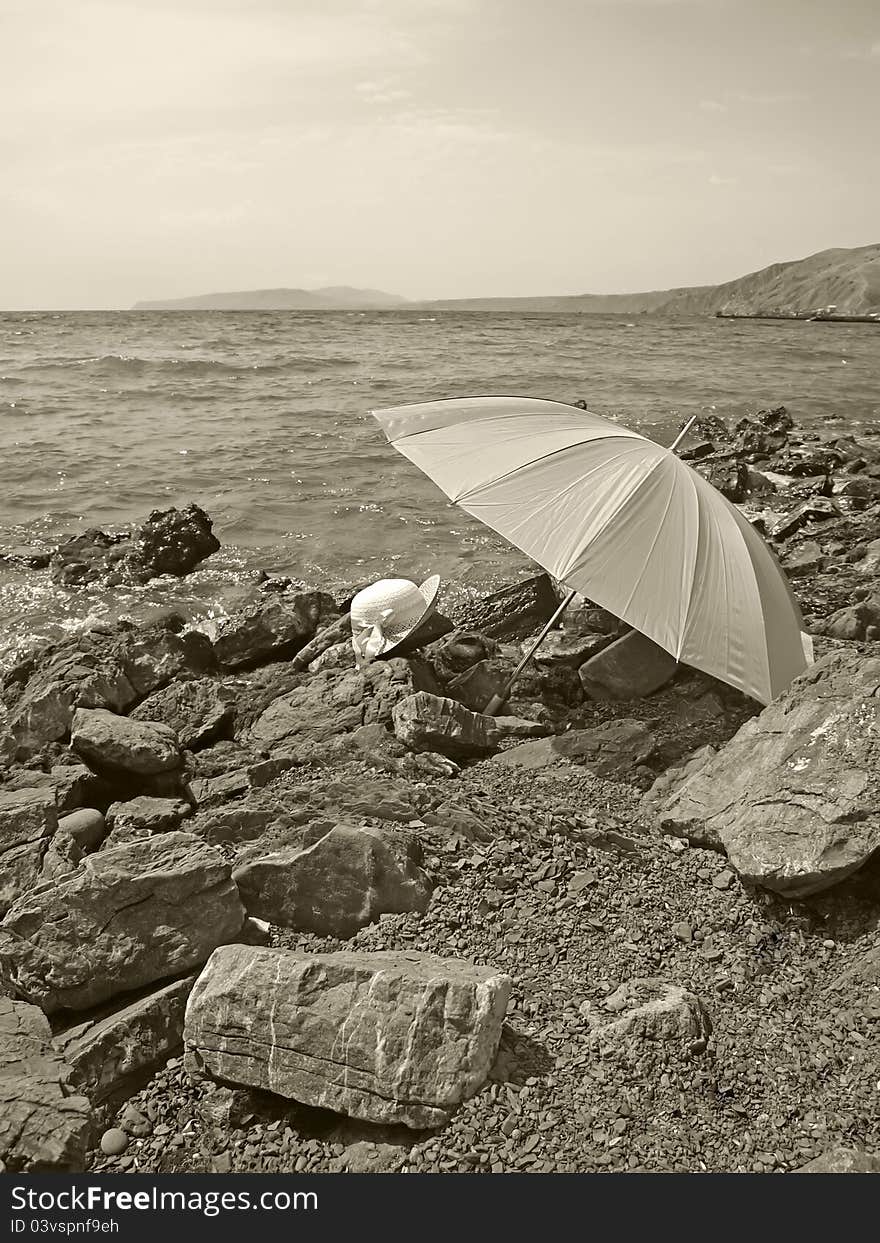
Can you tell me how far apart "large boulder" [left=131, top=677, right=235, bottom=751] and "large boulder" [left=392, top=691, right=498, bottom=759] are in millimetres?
1320

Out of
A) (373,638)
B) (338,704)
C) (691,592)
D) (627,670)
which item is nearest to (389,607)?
(373,638)

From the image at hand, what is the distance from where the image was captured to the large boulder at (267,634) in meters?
7.74

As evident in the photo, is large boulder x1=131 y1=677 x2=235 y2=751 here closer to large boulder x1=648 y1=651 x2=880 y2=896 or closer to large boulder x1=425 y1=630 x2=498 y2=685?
large boulder x1=425 y1=630 x2=498 y2=685

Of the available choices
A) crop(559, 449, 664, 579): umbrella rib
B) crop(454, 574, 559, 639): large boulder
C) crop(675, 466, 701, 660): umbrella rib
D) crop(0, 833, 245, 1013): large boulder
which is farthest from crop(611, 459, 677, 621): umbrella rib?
crop(0, 833, 245, 1013): large boulder

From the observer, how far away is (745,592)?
215 inches

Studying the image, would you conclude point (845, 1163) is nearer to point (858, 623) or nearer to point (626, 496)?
point (626, 496)

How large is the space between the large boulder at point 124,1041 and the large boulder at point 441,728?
84.6 inches

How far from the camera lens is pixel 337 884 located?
4176mm

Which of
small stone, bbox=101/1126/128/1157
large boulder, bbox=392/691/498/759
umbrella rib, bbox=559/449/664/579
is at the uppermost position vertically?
umbrella rib, bbox=559/449/664/579

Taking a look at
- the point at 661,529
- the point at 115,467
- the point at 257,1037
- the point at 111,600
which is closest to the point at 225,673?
the point at 111,600

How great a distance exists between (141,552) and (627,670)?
273 inches

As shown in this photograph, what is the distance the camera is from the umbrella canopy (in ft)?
17.0

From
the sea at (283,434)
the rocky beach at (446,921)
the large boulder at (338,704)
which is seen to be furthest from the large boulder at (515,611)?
the sea at (283,434)

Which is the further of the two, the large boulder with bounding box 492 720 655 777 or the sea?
the sea
